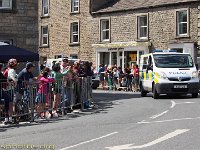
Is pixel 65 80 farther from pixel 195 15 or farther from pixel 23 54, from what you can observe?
pixel 195 15

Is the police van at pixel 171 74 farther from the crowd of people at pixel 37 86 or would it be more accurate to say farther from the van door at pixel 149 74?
the crowd of people at pixel 37 86

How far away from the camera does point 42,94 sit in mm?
→ 16781

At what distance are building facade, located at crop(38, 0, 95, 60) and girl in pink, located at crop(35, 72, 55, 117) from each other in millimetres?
29751

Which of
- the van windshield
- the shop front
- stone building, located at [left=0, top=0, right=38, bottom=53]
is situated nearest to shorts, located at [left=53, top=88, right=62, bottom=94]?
the van windshield

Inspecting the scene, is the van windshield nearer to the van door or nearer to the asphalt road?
the van door

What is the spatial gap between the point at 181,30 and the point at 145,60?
1440cm

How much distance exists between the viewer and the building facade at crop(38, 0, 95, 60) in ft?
155

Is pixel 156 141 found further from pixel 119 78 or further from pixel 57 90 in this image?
pixel 119 78

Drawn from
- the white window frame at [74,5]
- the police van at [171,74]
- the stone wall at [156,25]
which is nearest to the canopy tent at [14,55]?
the police van at [171,74]

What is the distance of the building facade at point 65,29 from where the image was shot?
47.2m

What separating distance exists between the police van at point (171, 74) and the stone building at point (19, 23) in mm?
7615

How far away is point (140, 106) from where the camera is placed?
67.3 feet

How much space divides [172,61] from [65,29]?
82.9 ft

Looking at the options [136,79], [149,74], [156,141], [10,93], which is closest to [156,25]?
[136,79]
